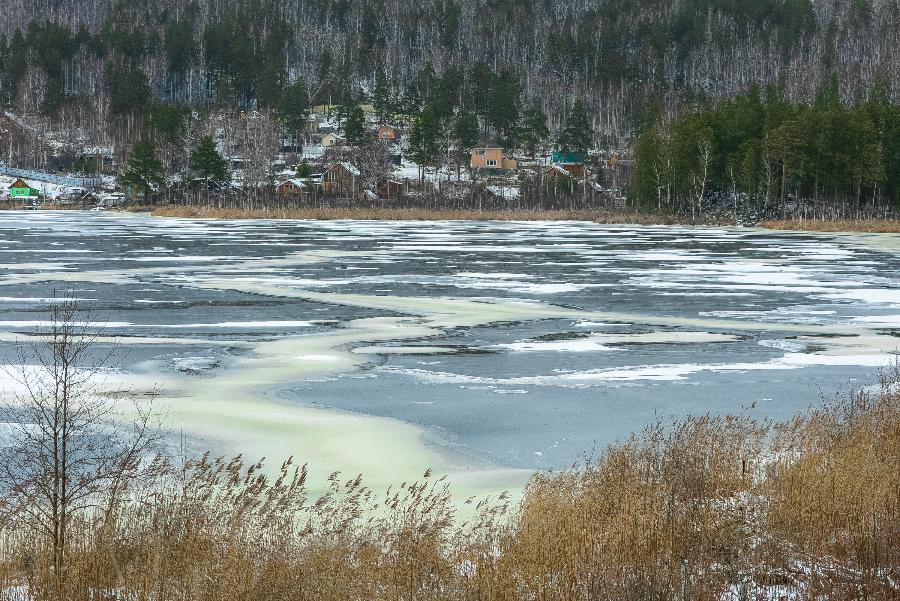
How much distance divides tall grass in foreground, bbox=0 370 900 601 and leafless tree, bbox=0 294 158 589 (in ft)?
0.76

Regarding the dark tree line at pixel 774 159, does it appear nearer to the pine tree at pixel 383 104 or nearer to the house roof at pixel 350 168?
the house roof at pixel 350 168

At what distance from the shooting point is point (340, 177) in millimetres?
116000

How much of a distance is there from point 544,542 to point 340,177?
10947 cm

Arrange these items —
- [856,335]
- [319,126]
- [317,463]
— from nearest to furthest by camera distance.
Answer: [317,463], [856,335], [319,126]

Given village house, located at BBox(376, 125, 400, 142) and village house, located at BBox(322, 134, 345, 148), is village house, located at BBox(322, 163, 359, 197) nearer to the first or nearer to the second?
village house, located at BBox(322, 134, 345, 148)

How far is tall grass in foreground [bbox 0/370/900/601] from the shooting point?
7.73 meters

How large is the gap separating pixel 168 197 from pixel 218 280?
3067 inches

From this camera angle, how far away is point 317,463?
12789 millimetres

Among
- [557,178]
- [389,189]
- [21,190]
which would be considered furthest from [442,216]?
[21,190]

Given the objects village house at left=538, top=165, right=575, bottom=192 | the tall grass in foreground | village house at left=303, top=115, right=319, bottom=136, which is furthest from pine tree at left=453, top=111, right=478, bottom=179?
the tall grass in foreground

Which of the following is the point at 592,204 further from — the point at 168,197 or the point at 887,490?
the point at 887,490

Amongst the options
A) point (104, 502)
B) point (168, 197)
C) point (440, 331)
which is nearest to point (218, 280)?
point (440, 331)

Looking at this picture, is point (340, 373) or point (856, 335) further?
point (856, 335)

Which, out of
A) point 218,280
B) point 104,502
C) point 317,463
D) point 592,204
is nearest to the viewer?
point 104,502
